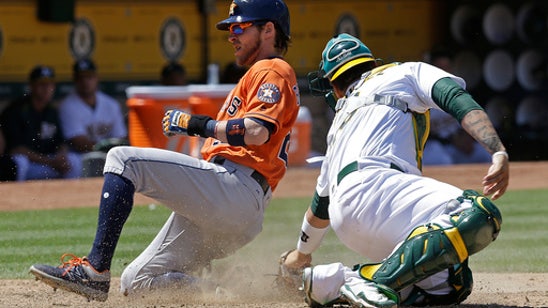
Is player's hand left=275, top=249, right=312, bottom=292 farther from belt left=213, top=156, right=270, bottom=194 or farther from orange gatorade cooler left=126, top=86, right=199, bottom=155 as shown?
orange gatorade cooler left=126, top=86, right=199, bottom=155

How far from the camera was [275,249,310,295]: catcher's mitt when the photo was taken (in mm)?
5594

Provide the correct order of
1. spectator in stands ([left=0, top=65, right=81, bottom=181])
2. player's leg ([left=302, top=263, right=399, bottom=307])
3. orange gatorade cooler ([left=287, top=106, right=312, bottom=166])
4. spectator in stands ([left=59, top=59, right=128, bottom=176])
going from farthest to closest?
1. orange gatorade cooler ([left=287, top=106, right=312, bottom=166])
2. spectator in stands ([left=59, top=59, right=128, bottom=176])
3. spectator in stands ([left=0, top=65, right=81, bottom=181])
4. player's leg ([left=302, top=263, right=399, bottom=307])

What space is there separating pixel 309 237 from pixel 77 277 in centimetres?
Answer: 117

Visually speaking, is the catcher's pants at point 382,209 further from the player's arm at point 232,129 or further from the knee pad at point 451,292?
the player's arm at point 232,129

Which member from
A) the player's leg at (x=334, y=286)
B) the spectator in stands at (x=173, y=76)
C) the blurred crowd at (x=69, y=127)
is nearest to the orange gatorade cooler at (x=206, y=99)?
the spectator in stands at (x=173, y=76)

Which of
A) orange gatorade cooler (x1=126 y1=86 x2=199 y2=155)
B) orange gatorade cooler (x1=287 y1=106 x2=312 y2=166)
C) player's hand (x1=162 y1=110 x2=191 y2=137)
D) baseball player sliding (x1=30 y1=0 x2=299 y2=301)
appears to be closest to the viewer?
baseball player sliding (x1=30 y1=0 x2=299 y2=301)

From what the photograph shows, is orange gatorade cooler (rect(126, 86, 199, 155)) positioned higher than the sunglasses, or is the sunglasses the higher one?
the sunglasses

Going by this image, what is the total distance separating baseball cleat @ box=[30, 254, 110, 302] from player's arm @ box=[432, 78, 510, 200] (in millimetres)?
1755

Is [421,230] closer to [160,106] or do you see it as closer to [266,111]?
[266,111]

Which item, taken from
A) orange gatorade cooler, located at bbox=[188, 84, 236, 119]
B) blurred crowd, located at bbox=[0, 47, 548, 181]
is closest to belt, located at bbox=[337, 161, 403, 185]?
blurred crowd, located at bbox=[0, 47, 548, 181]

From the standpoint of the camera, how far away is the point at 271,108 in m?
5.18

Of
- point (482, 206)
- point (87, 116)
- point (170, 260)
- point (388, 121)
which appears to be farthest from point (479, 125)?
point (87, 116)

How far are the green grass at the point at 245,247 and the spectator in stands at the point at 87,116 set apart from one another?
2024mm

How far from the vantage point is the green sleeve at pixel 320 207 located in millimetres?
5281
